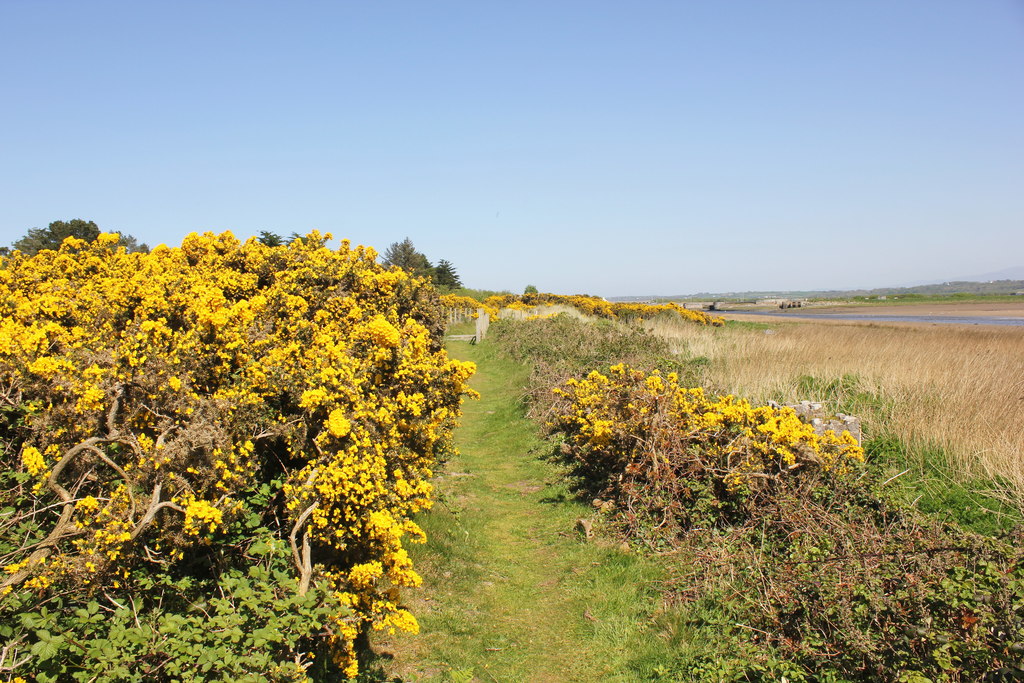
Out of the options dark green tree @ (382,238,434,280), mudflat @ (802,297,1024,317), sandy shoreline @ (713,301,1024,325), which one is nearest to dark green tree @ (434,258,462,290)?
dark green tree @ (382,238,434,280)

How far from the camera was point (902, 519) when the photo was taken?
5.59 metres

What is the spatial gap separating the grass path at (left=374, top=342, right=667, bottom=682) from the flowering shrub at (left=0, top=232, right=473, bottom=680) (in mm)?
836

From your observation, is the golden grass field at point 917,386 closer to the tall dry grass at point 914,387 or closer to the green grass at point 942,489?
the tall dry grass at point 914,387

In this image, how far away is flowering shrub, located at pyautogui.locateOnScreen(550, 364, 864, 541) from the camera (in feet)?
21.6

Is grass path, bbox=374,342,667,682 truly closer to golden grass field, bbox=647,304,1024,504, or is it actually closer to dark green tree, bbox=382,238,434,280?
golden grass field, bbox=647,304,1024,504

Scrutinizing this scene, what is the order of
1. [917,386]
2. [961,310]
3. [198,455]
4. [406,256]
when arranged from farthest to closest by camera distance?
[961,310] < [406,256] < [917,386] < [198,455]

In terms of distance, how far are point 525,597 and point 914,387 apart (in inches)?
306

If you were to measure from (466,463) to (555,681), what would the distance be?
5.74 meters

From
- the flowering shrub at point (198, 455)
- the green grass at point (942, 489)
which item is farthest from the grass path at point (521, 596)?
the green grass at point (942, 489)

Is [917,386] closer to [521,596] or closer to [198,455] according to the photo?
[521,596]

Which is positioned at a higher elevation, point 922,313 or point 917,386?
point 917,386

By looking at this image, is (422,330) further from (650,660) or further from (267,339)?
(650,660)

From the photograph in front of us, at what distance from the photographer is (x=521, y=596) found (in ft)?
19.6

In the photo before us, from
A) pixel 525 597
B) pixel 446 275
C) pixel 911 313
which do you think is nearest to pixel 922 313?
pixel 911 313
